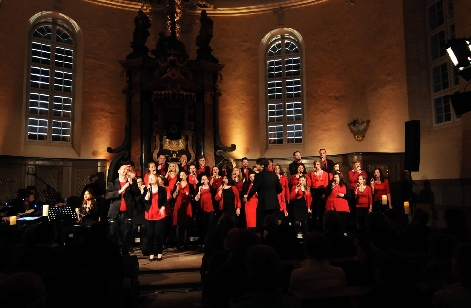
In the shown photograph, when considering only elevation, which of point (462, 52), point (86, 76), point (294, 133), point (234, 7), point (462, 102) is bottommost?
point (462, 102)

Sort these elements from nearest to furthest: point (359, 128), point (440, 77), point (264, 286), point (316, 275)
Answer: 1. point (264, 286)
2. point (316, 275)
3. point (440, 77)
4. point (359, 128)

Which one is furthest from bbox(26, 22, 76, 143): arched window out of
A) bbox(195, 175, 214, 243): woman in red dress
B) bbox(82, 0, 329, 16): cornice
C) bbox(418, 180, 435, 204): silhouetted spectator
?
bbox(418, 180, 435, 204): silhouetted spectator

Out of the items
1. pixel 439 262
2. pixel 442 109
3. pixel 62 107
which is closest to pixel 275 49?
pixel 442 109

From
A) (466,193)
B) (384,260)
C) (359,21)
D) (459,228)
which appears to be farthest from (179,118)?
(384,260)

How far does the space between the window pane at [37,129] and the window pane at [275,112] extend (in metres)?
7.98

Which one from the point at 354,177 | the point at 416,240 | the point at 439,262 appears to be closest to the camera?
the point at 439,262

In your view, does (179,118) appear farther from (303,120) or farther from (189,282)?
(189,282)

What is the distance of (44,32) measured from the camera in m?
13.9

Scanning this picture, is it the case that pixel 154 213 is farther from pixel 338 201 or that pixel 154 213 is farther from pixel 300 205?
pixel 338 201

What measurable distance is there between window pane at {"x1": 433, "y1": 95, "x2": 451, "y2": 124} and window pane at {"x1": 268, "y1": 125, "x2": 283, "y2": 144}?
5.45 meters

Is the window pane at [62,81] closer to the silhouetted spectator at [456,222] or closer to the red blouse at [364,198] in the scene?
the red blouse at [364,198]

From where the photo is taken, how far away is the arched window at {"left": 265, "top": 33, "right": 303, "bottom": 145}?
15266 mm

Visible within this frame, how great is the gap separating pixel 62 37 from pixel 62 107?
2533mm

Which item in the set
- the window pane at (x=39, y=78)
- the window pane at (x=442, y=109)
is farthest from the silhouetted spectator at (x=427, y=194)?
the window pane at (x=39, y=78)
